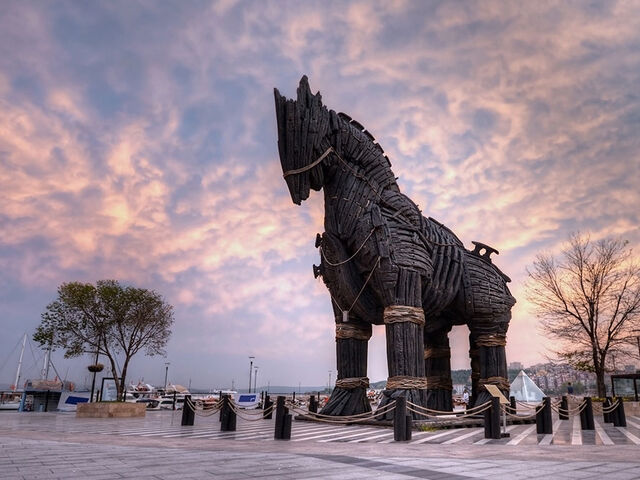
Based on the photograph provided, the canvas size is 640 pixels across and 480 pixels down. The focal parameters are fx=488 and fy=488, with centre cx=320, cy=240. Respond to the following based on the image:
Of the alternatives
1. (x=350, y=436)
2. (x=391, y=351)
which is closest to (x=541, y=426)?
(x=391, y=351)

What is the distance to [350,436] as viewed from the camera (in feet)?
31.3

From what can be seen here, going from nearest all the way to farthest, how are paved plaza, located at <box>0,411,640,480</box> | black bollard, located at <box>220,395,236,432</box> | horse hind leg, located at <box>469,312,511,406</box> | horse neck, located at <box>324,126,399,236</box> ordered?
paved plaza, located at <box>0,411,640,480</box>, black bollard, located at <box>220,395,236,432</box>, horse neck, located at <box>324,126,399,236</box>, horse hind leg, located at <box>469,312,511,406</box>

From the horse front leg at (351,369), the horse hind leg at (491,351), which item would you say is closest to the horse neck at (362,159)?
the horse front leg at (351,369)

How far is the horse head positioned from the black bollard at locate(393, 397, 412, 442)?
5.74 meters

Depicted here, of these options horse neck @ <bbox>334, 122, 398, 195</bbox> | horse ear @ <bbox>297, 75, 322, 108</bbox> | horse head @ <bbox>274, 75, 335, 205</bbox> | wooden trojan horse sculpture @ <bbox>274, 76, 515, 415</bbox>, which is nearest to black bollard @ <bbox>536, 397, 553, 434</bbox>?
wooden trojan horse sculpture @ <bbox>274, 76, 515, 415</bbox>

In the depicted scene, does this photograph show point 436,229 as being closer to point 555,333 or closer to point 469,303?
point 469,303

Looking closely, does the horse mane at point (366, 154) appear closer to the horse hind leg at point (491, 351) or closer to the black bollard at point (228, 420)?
the horse hind leg at point (491, 351)

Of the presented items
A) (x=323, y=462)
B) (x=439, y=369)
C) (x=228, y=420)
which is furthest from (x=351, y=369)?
(x=323, y=462)

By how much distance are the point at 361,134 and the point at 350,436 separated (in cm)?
785

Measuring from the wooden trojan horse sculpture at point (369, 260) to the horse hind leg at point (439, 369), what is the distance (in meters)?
1.24

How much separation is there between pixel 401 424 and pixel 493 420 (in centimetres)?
212

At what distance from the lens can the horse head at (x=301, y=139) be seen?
483 inches

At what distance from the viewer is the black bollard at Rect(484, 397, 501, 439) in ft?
31.3

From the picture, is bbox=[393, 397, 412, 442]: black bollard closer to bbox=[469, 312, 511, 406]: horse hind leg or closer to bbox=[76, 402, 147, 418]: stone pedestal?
bbox=[469, 312, 511, 406]: horse hind leg
